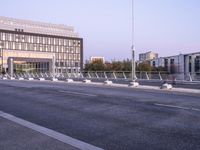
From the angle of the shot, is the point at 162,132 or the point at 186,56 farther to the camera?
the point at 186,56

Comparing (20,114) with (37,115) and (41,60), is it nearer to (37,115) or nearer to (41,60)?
(37,115)

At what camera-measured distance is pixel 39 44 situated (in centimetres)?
12594

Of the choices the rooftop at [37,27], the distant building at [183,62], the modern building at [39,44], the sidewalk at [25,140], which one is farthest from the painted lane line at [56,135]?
the rooftop at [37,27]

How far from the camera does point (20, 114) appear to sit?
10.2 m

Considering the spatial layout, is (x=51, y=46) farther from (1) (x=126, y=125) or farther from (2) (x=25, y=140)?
(2) (x=25, y=140)

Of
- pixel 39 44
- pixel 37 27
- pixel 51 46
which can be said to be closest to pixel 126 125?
pixel 39 44

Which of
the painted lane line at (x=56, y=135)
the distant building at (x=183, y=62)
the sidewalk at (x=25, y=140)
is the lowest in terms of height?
the sidewalk at (x=25, y=140)

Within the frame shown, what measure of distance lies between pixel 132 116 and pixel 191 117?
1.75 metres

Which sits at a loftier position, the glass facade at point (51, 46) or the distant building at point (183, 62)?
the glass facade at point (51, 46)

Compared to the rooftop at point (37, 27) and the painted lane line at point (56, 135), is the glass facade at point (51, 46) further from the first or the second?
the painted lane line at point (56, 135)

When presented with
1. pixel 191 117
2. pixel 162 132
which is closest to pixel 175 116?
pixel 191 117

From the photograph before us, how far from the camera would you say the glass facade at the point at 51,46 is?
11683 centimetres

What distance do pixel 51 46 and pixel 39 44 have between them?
5777 millimetres

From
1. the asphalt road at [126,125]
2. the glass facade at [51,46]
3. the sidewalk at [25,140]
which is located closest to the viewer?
the sidewalk at [25,140]
